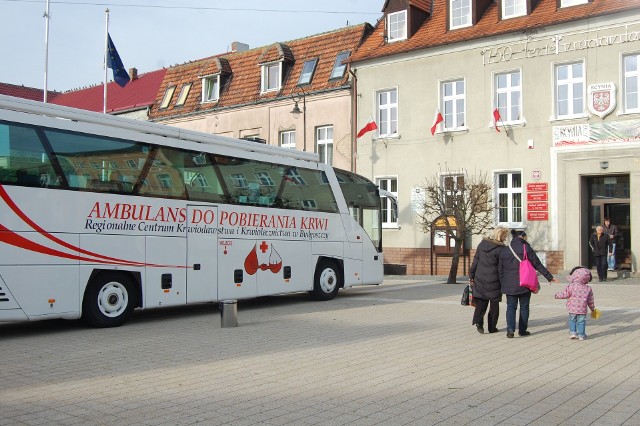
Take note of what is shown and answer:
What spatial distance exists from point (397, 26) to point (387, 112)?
3.63 m

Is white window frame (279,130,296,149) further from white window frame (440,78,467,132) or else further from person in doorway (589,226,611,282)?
person in doorway (589,226,611,282)

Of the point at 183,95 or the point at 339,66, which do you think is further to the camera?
the point at 183,95

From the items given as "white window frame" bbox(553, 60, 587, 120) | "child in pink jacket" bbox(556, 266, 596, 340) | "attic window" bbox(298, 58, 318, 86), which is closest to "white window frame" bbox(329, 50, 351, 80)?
"attic window" bbox(298, 58, 318, 86)

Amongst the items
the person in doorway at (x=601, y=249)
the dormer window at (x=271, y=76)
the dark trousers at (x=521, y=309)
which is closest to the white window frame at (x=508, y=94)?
the person in doorway at (x=601, y=249)

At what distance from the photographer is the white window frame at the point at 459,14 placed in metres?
25.9

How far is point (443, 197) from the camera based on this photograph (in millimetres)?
21734

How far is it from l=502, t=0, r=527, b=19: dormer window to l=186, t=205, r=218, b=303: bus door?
15.7 m

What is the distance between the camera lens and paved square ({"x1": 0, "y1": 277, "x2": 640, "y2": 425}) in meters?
6.02

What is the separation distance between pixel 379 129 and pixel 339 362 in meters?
20.0

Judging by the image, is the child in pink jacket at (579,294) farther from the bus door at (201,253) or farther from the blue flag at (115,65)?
the blue flag at (115,65)

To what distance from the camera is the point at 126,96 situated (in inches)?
1767

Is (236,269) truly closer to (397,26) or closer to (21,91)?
(397,26)

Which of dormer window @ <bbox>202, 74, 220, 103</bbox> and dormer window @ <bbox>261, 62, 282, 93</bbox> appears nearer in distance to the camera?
dormer window @ <bbox>261, 62, 282, 93</bbox>

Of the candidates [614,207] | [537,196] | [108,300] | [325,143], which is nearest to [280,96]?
[325,143]
